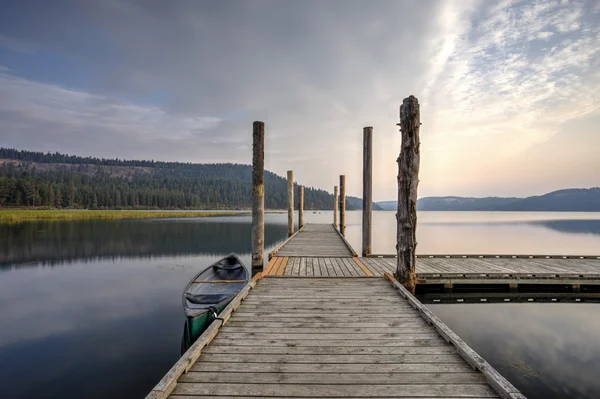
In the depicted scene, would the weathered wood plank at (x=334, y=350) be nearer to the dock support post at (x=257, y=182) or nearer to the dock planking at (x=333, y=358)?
the dock planking at (x=333, y=358)

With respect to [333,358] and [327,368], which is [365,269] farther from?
[327,368]

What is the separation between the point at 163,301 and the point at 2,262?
46.6ft

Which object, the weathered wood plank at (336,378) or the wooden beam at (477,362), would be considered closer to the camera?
the wooden beam at (477,362)

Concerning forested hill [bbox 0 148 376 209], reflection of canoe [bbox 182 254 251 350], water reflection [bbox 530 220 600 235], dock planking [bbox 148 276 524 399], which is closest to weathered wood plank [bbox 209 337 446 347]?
dock planking [bbox 148 276 524 399]

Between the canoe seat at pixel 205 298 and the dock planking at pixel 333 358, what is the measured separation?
5.72 ft

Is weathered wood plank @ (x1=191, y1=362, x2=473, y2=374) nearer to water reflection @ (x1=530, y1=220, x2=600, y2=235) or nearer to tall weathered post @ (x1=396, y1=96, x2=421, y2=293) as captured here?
tall weathered post @ (x1=396, y1=96, x2=421, y2=293)

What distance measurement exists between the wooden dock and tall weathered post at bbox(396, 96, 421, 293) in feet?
3.51

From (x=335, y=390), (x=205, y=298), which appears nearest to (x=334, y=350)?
(x=335, y=390)

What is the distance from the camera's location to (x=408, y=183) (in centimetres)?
691

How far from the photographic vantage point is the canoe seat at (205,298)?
7048mm

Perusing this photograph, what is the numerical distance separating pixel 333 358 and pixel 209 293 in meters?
5.60

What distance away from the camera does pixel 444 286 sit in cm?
947

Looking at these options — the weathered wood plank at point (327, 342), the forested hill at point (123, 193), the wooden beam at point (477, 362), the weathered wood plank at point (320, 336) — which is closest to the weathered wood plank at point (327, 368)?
the wooden beam at point (477, 362)

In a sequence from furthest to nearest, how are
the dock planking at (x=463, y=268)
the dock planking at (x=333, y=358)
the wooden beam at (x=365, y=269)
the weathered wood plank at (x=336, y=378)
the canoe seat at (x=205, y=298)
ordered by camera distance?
the dock planking at (x=463, y=268) < the wooden beam at (x=365, y=269) < the canoe seat at (x=205, y=298) < the weathered wood plank at (x=336, y=378) < the dock planking at (x=333, y=358)
